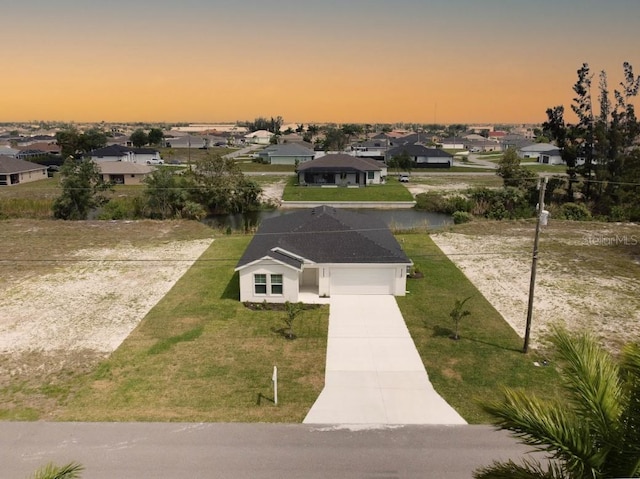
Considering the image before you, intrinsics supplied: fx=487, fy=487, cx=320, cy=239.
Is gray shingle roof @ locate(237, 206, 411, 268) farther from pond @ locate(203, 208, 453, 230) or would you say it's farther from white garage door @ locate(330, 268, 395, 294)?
pond @ locate(203, 208, 453, 230)

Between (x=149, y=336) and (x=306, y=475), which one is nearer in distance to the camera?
(x=306, y=475)

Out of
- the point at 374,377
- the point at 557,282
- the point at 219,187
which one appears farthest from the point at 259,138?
the point at 374,377

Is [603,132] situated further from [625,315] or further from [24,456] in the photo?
[24,456]

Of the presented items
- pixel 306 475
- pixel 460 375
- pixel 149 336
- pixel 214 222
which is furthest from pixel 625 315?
pixel 214 222

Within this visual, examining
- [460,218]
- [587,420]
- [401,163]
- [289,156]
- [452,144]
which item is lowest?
[460,218]

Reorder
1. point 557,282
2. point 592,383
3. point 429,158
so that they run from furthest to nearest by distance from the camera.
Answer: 1. point 429,158
2. point 557,282
3. point 592,383

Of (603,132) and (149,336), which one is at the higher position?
(603,132)

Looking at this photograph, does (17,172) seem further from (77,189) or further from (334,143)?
(334,143)
